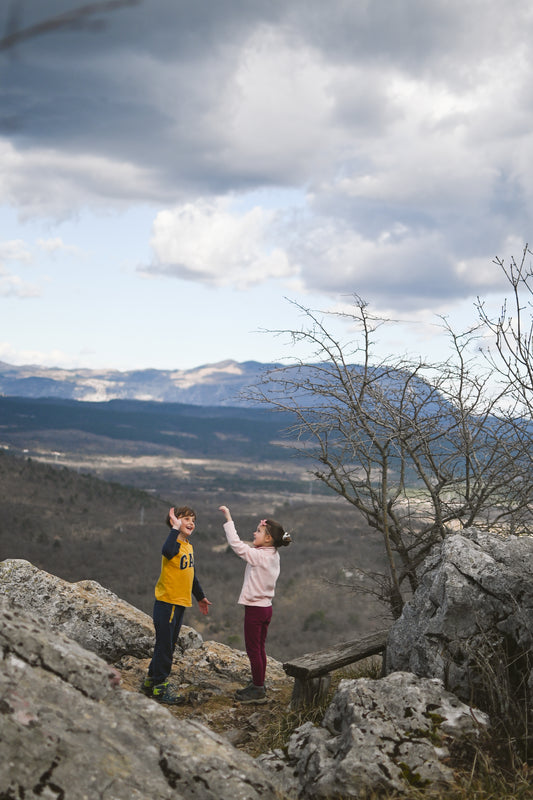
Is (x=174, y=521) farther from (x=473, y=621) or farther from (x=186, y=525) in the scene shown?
(x=473, y=621)

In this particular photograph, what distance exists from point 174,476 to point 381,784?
131 metres

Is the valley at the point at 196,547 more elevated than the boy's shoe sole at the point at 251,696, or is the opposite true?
the boy's shoe sole at the point at 251,696

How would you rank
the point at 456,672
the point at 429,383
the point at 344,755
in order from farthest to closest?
1. the point at 429,383
2. the point at 456,672
3. the point at 344,755

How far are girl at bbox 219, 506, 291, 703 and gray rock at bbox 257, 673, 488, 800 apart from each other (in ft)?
5.18

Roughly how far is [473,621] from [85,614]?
512 centimetres

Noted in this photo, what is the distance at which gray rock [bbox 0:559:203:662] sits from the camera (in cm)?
797

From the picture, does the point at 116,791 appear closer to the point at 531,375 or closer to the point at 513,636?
the point at 513,636

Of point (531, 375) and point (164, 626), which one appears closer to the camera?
point (531, 375)

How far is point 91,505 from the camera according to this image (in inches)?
2274

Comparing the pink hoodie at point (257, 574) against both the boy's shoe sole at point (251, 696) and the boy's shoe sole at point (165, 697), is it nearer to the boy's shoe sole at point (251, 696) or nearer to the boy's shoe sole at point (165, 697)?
the boy's shoe sole at point (251, 696)

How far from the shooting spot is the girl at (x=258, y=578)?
6.10m

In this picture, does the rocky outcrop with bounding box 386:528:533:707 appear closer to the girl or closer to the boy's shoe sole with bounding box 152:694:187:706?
the girl

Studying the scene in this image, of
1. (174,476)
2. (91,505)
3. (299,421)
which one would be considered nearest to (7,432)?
(174,476)

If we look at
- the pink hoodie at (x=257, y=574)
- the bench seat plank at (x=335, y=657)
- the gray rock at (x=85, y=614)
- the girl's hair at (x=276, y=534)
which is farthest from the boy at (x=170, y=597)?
the gray rock at (x=85, y=614)
